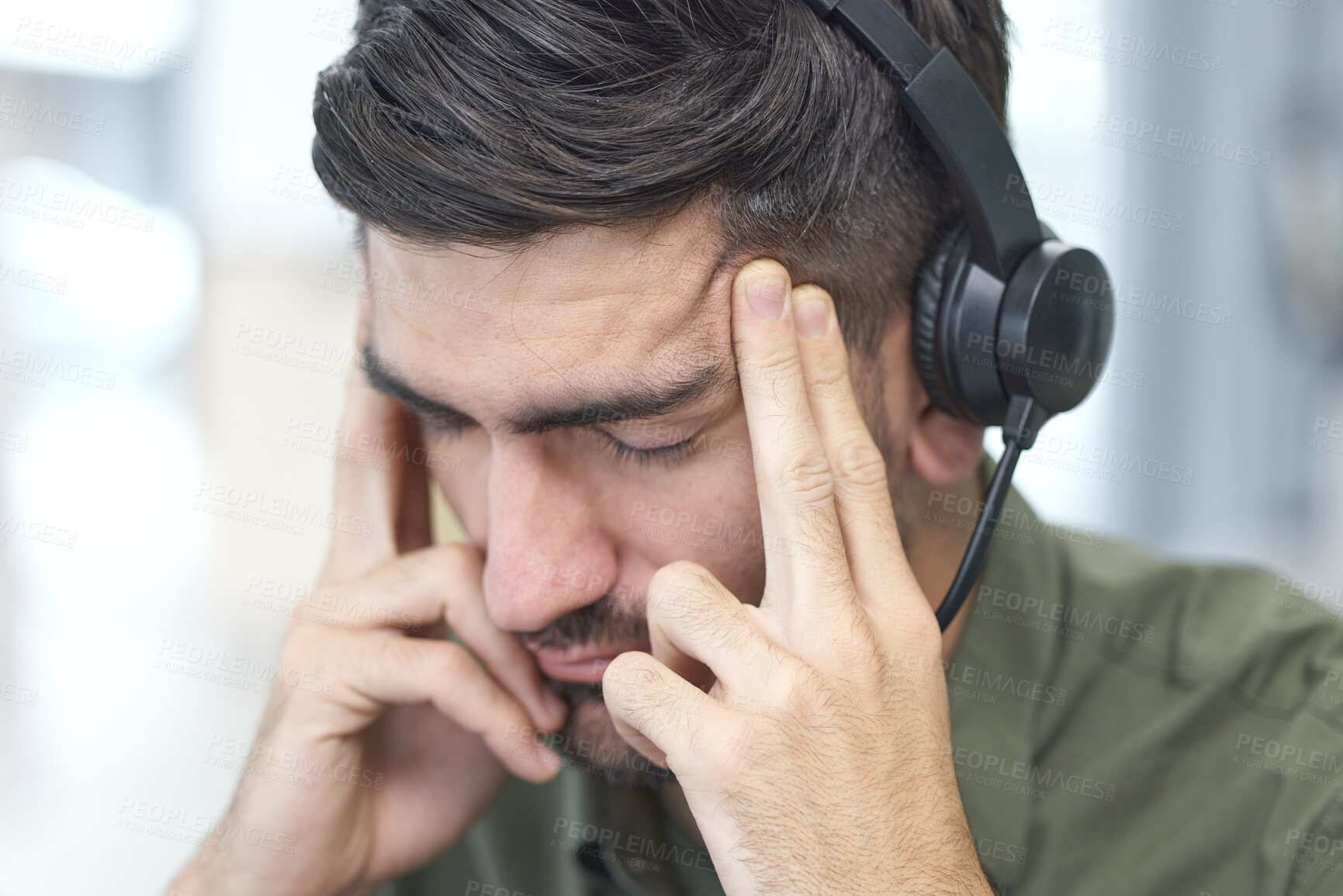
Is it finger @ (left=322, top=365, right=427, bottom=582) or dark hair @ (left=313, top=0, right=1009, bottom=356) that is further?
finger @ (left=322, top=365, right=427, bottom=582)

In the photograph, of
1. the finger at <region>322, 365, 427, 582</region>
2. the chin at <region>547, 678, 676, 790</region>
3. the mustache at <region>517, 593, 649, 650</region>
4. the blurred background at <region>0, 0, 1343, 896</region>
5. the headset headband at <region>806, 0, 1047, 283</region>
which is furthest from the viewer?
the blurred background at <region>0, 0, 1343, 896</region>

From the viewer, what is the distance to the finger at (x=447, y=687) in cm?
109

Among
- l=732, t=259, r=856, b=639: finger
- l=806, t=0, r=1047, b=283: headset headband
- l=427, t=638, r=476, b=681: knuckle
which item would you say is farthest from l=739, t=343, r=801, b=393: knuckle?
l=427, t=638, r=476, b=681: knuckle

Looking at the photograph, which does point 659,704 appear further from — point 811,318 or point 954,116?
point 954,116

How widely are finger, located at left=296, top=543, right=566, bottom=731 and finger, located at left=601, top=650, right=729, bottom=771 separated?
300 mm

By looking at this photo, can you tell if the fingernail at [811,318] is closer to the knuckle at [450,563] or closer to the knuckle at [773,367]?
the knuckle at [773,367]

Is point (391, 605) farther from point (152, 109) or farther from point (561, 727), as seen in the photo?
point (152, 109)

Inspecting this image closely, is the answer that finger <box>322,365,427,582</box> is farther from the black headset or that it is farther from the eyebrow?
the black headset

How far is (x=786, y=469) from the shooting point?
0.84m

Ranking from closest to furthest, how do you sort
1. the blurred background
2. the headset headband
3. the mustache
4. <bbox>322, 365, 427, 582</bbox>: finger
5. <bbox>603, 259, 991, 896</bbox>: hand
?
<bbox>603, 259, 991, 896</bbox>: hand, the headset headband, the mustache, <bbox>322, 365, 427, 582</bbox>: finger, the blurred background

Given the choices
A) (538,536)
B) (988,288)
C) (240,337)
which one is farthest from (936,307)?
(240,337)

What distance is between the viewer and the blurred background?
84.7 inches

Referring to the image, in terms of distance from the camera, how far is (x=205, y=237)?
2.41m

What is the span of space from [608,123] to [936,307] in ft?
1.25
